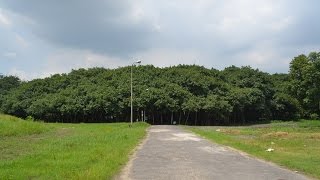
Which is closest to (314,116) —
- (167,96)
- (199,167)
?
(167,96)

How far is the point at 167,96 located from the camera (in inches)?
3179

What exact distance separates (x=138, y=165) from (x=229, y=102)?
69.6 m

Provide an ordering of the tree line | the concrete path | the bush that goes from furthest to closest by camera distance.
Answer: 1. the bush
2. the tree line
3. the concrete path

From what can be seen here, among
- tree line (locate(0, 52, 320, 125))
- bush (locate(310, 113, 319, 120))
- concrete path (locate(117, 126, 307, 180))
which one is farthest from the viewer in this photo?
bush (locate(310, 113, 319, 120))

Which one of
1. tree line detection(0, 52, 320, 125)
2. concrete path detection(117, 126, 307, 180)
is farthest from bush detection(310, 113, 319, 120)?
concrete path detection(117, 126, 307, 180)

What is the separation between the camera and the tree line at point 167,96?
80938 mm

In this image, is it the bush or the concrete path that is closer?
the concrete path

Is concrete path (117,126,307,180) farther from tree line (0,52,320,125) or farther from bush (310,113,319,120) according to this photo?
bush (310,113,319,120)

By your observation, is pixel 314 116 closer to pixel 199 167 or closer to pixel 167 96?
pixel 167 96

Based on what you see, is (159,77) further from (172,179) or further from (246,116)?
(172,179)

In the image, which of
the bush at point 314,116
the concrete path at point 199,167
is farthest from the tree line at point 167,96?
the concrete path at point 199,167

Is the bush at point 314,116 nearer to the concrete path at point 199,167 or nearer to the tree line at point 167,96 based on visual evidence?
the tree line at point 167,96

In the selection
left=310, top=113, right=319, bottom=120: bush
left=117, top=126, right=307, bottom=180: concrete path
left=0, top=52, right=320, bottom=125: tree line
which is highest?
left=0, top=52, right=320, bottom=125: tree line

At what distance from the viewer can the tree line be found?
266ft
